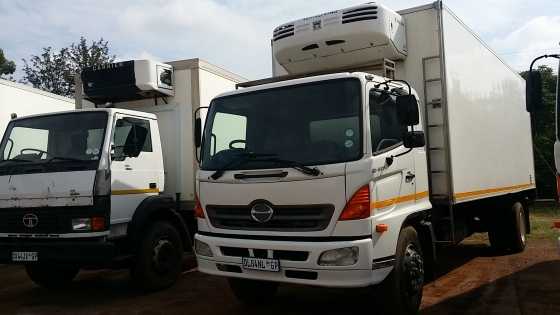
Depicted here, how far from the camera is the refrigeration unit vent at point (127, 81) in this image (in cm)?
726

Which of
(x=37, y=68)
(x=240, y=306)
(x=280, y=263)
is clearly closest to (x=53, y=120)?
(x=240, y=306)

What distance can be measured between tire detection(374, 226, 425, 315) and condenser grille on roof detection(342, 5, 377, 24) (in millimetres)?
2405

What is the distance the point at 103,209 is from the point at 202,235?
A: 1.48 metres

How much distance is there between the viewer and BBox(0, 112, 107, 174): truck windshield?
612cm

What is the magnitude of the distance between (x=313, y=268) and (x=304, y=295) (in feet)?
6.27

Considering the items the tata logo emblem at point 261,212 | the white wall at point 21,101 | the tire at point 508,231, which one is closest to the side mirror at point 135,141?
the tata logo emblem at point 261,212

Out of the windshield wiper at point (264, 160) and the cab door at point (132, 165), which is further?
the cab door at point (132, 165)

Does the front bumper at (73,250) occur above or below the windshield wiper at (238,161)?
below

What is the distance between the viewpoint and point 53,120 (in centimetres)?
651

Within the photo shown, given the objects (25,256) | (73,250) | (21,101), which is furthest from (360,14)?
(21,101)

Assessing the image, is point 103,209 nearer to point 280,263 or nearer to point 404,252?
point 280,263

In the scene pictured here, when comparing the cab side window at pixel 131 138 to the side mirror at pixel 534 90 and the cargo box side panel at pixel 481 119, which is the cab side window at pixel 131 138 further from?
the side mirror at pixel 534 90

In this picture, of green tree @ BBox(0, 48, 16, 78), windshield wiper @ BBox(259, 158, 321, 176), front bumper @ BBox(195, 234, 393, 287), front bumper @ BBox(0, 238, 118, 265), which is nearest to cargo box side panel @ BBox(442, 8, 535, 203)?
front bumper @ BBox(195, 234, 393, 287)

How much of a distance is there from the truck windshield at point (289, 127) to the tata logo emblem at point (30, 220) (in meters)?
2.33
